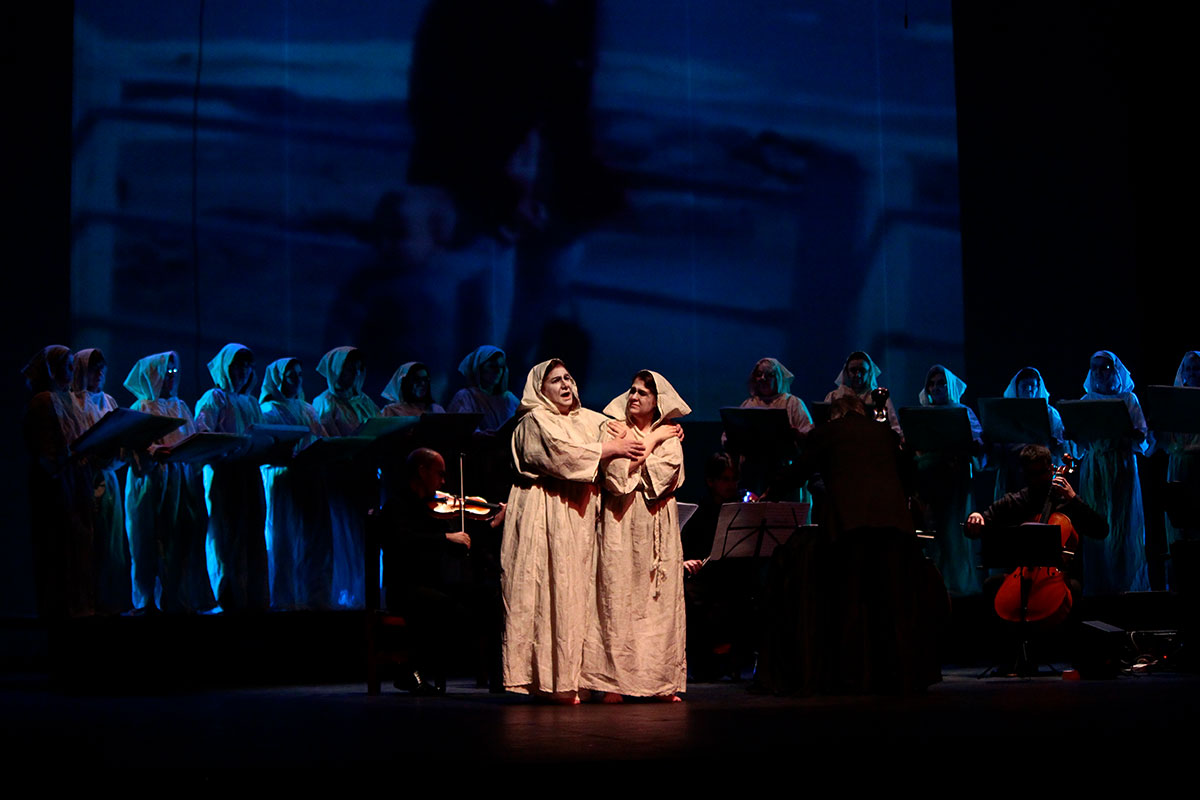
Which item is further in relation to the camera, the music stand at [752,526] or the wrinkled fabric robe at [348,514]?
the wrinkled fabric robe at [348,514]

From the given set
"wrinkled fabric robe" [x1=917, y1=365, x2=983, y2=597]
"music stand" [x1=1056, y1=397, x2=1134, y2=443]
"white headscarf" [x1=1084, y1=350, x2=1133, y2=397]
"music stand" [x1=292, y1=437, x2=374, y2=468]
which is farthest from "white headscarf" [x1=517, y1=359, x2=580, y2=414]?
"white headscarf" [x1=1084, y1=350, x2=1133, y2=397]

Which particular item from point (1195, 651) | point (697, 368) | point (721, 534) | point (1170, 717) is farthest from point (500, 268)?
point (1170, 717)

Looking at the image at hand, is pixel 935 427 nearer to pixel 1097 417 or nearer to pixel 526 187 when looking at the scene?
pixel 1097 417

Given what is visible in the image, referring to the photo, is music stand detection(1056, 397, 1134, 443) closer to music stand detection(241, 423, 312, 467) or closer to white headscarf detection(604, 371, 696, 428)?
white headscarf detection(604, 371, 696, 428)

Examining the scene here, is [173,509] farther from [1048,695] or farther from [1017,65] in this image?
[1017,65]

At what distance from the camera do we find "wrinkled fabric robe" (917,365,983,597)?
8.31 metres

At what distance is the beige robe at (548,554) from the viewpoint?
5699 millimetres

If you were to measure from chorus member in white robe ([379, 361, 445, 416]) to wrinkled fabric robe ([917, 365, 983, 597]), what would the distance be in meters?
2.95

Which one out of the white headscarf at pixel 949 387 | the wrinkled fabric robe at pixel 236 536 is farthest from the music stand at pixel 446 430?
the white headscarf at pixel 949 387

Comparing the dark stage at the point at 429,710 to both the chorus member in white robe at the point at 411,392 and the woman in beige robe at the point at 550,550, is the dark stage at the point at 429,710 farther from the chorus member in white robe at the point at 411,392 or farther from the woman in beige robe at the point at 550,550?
the chorus member in white robe at the point at 411,392

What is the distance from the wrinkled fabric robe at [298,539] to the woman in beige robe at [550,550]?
2.39 meters

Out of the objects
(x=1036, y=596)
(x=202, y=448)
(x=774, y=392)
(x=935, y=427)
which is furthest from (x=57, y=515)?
(x=1036, y=596)

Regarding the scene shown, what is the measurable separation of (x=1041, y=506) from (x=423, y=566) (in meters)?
3.13

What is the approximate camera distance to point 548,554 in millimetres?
5797
